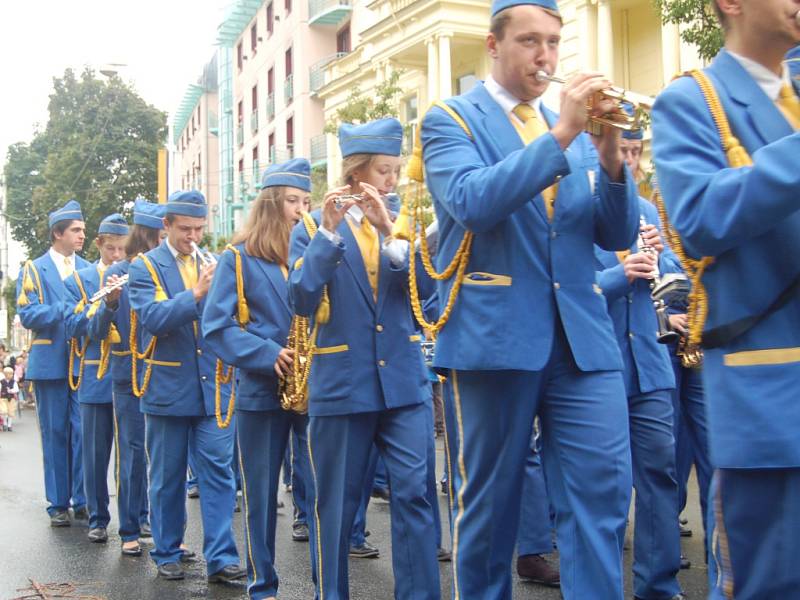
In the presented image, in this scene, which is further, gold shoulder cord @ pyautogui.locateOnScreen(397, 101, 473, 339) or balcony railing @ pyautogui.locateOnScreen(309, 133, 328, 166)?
balcony railing @ pyautogui.locateOnScreen(309, 133, 328, 166)

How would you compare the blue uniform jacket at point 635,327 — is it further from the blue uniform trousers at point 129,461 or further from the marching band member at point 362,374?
the blue uniform trousers at point 129,461

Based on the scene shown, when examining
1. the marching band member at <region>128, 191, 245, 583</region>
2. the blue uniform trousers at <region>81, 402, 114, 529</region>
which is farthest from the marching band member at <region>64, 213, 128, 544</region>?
the marching band member at <region>128, 191, 245, 583</region>

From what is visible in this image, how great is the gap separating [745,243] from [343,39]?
34.6 metres

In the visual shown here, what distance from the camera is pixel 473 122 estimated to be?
384 centimetres

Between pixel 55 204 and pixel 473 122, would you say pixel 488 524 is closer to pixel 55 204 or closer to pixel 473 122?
pixel 473 122

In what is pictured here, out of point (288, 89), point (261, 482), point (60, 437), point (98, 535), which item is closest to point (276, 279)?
point (261, 482)

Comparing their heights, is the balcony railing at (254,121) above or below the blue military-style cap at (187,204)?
above

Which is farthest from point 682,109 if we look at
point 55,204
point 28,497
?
point 55,204

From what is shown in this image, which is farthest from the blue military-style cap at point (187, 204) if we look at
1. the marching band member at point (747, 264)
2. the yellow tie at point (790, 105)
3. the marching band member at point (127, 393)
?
the yellow tie at point (790, 105)

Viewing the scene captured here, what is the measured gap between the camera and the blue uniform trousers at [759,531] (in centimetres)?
254

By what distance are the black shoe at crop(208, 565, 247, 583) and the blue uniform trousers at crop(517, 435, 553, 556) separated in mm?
1635

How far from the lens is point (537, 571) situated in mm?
6199

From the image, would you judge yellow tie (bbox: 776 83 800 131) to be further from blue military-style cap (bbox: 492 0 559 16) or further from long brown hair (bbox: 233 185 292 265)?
long brown hair (bbox: 233 185 292 265)

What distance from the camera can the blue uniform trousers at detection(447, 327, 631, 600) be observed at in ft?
11.7
